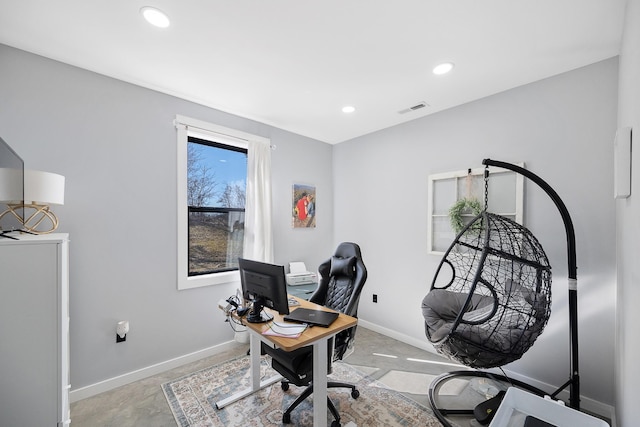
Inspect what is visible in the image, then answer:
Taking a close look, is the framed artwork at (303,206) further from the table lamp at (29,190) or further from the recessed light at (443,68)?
the table lamp at (29,190)

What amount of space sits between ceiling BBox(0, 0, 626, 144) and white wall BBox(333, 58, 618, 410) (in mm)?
216

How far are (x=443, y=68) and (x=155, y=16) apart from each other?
6.64ft

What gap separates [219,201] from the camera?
2.95 meters

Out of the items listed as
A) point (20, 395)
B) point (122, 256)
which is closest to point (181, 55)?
point (122, 256)

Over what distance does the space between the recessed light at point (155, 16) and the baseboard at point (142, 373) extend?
8.87 feet

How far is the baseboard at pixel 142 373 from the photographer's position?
2.06m

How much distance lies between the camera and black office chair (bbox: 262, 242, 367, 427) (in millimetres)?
1761

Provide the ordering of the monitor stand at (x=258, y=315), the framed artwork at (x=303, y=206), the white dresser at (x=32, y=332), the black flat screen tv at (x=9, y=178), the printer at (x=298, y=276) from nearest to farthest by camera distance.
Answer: the white dresser at (x=32, y=332) → the black flat screen tv at (x=9, y=178) → the monitor stand at (x=258, y=315) → the printer at (x=298, y=276) → the framed artwork at (x=303, y=206)

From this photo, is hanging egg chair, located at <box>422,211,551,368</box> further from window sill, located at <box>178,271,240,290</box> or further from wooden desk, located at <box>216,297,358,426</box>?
window sill, located at <box>178,271,240,290</box>

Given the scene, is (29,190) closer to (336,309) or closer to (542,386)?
(336,309)

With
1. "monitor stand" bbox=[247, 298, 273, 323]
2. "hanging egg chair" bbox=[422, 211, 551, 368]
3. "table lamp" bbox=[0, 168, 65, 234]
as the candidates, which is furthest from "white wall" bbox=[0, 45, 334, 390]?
"hanging egg chair" bbox=[422, 211, 551, 368]

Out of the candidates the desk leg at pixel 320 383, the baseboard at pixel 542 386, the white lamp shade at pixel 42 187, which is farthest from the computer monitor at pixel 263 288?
the baseboard at pixel 542 386

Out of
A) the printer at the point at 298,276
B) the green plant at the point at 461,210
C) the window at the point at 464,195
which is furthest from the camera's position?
the printer at the point at 298,276

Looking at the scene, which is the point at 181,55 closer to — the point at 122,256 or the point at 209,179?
the point at 209,179
